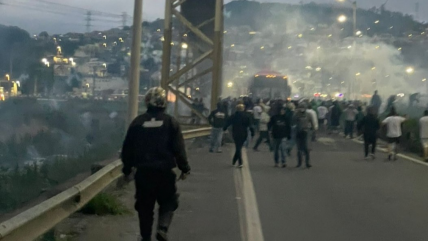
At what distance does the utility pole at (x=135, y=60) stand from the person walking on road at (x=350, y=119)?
1754 cm

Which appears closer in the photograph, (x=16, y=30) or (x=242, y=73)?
(x=16, y=30)

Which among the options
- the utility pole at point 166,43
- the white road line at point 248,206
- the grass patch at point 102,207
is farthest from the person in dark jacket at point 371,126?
the grass patch at point 102,207

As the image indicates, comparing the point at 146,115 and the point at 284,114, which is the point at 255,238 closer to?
the point at 146,115

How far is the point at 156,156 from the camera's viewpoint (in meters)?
6.91

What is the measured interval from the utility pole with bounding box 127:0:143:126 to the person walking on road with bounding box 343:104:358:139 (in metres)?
17.5

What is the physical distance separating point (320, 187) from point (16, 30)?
4268 inches

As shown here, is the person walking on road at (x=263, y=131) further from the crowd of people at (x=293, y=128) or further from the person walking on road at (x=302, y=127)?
the person walking on road at (x=302, y=127)

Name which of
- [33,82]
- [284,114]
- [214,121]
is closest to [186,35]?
[214,121]

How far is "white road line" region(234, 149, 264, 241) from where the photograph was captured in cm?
924

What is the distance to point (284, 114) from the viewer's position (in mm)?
18406

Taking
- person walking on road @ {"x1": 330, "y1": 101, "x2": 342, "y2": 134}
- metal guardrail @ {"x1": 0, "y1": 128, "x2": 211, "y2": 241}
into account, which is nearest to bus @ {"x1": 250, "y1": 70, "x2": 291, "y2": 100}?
person walking on road @ {"x1": 330, "y1": 101, "x2": 342, "y2": 134}

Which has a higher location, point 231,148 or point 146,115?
point 146,115

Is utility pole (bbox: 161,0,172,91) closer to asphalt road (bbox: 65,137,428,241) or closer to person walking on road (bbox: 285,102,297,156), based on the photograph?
person walking on road (bbox: 285,102,297,156)

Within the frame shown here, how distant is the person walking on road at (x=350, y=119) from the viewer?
1243 inches
